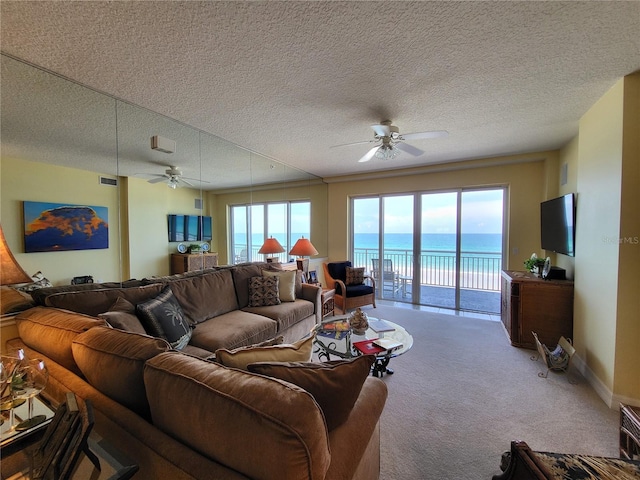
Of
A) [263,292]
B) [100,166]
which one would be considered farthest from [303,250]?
[100,166]

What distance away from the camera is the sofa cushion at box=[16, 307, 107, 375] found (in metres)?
1.26

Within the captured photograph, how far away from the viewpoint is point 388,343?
2262 millimetres

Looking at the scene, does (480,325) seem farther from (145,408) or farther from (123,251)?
(123,251)

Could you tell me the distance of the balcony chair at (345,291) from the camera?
14.2 feet

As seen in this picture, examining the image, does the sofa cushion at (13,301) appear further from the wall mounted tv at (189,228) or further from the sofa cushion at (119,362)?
the wall mounted tv at (189,228)

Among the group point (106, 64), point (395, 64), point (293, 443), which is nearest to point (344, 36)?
point (395, 64)

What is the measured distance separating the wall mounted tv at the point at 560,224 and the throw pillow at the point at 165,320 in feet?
13.0

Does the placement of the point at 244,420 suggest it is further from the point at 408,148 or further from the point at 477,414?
the point at 408,148

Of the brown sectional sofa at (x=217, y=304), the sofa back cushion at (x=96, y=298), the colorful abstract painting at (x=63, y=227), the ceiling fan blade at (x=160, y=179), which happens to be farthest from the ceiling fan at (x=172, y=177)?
the sofa back cushion at (x=96, y=298)

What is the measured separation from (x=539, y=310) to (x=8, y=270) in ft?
15.0

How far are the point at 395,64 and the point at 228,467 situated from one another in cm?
233

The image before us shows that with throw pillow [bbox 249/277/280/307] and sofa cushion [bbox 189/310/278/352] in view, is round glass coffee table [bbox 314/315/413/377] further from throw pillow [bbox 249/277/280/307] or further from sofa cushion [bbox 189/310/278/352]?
throw pillow [bbox 249/277/280/307]

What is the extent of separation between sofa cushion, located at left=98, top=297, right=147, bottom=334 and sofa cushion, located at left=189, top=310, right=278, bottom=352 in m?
0.49

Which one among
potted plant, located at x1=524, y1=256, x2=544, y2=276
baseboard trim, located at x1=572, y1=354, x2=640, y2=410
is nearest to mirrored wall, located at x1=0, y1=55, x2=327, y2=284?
potted plant, located at x1=524, y1=256, x2=544, y2=276
